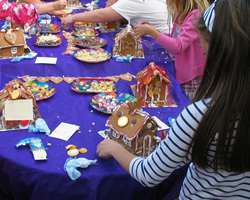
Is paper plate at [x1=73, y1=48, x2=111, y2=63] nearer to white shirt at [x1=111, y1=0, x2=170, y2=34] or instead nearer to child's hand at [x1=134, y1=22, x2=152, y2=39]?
child's hand at [x1=134, y1=22, x2=152, y2=39]

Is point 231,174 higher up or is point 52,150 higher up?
point 231,174

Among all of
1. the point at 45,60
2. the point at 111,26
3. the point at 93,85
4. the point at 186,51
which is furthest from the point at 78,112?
the point at 111,26

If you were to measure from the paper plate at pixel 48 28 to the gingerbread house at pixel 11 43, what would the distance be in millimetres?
477

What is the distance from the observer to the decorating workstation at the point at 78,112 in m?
1.13

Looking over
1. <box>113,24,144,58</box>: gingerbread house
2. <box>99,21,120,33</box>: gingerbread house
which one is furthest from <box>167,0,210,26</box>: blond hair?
<box>99,21,120,33</box>: gingerbread house

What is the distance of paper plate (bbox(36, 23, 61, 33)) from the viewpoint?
246 cm

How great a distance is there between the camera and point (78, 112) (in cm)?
150

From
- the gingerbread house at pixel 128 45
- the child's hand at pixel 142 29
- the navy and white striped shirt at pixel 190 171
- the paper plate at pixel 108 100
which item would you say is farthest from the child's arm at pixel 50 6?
the navy and white striped shirt at pixel 190 171

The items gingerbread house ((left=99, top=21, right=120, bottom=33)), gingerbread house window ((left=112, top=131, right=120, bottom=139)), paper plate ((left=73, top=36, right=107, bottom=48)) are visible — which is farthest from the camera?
gingerbread house ((left=99, top=21, right=120, bottom=33))

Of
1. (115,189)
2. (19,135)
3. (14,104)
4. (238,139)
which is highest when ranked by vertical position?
(238,139)

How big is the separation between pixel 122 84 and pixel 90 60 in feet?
1.14

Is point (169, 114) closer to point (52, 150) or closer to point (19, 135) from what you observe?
point (52, 150)

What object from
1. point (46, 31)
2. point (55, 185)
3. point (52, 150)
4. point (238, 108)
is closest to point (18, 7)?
point (46, 31)

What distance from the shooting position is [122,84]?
1.82 meters
